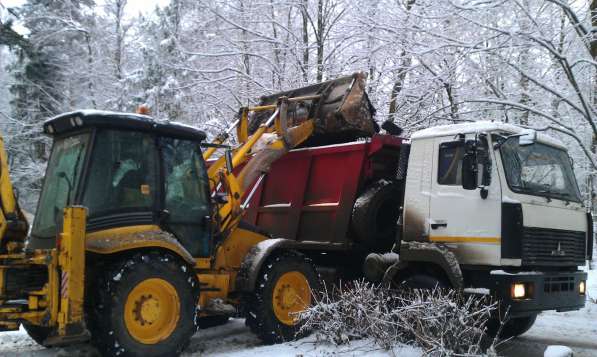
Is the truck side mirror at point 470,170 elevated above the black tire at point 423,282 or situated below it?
above

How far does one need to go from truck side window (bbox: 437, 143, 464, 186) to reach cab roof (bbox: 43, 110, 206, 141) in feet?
9.01

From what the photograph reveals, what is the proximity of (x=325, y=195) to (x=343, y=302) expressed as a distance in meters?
2.15

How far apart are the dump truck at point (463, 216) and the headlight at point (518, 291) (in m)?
0.01

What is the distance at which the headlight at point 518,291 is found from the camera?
5871mm

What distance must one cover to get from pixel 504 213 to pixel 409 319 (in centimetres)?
147

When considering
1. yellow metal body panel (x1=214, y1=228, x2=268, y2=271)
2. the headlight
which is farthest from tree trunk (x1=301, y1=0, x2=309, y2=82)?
the headlight

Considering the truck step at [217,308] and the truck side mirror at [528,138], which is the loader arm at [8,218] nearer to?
the truck step at [217,308]

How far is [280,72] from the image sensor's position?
1370 cm

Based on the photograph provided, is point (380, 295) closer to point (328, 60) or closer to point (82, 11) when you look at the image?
point (328, 60)

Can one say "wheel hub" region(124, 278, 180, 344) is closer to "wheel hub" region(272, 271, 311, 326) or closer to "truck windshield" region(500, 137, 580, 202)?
"wheel hub" region(272, 271, 311, 326)

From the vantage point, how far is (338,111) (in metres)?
8.34

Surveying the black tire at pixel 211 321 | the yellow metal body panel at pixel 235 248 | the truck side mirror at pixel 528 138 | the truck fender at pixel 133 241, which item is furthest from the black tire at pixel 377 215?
the truck fender at pixel 133 241

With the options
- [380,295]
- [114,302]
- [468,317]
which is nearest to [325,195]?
[380,295]

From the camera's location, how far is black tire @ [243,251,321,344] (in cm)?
677
